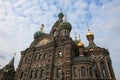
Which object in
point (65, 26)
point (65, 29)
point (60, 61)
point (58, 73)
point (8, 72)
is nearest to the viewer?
point (58, 73)

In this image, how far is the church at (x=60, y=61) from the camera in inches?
914

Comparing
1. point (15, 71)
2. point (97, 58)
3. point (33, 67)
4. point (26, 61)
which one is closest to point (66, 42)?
point (97, 58)

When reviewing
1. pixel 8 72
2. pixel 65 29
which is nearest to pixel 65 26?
pixel 65 29

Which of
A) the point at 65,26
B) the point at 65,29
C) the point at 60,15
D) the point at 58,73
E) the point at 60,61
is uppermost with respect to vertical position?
the point at 60,15

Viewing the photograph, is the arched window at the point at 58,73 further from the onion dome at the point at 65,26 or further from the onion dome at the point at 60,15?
the onion dome at the point at 60,15

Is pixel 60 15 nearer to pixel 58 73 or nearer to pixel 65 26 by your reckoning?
pixel 65 26

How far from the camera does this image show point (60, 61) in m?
25.2

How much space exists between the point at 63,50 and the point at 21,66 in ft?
36.0

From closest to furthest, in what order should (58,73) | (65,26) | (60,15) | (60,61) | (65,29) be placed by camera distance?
1. (58,73)
2. (60,61)
3. (65,29)
4. (65,26)
5. (60,15)

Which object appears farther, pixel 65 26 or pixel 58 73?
pixel 65 26

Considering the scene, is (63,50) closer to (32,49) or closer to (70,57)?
(70,57)

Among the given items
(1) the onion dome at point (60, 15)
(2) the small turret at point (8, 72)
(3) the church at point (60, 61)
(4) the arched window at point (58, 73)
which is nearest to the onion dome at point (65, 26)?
(3) the church at point (60, 61)

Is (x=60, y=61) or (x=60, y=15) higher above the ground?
(x=60, y=15)

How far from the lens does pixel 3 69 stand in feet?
98.9
